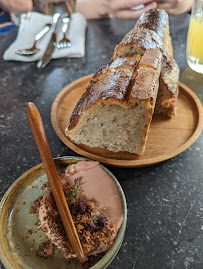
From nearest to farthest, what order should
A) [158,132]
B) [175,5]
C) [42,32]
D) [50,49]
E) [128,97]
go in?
1. [128,97]
2. [158,132]
3. [50,49]
4. [42,32]
5. [175,5]

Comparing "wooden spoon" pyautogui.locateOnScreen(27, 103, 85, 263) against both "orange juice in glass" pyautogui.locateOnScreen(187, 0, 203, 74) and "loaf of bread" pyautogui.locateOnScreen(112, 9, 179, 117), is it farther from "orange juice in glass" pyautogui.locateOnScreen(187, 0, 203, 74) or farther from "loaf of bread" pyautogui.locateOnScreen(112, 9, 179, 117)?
"orange juice in glass" pyautogui.locateOnScreen(187, 0, 203, 74)

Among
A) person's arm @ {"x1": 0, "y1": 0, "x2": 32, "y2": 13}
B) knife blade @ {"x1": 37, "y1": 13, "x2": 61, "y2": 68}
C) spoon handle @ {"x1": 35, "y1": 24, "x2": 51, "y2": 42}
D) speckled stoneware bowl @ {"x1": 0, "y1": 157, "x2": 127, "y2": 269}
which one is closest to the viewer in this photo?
speckled stoneware bowl @ {"x1": 0, "y1": 157, "x2": 127, "y2": 269}

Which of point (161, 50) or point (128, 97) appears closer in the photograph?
point (128, 97)

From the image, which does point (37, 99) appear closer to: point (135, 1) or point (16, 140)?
point (16, 140)

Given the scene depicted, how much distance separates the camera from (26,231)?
77cm

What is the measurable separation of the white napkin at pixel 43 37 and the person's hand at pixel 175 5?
2.01ft

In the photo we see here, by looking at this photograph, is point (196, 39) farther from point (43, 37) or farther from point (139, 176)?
point (43, 37)

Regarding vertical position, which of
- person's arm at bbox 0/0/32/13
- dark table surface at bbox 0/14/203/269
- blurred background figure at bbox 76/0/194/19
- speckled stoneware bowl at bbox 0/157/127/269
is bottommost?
dark table surface at bbox 0/14/203/269

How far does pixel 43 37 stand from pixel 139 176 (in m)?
1.29

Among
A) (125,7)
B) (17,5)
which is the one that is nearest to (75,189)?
(125,7)

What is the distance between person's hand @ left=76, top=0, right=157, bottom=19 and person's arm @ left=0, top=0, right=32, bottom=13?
1.87 ft

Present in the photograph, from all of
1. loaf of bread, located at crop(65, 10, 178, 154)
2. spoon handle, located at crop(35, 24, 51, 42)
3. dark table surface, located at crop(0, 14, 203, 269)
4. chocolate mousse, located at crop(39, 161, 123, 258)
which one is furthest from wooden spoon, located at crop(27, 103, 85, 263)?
spoon handle, located at crop(35, 24, 51, 42)

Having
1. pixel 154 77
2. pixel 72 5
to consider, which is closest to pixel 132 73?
pixel 154 77

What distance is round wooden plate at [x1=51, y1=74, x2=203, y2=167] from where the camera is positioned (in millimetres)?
999
